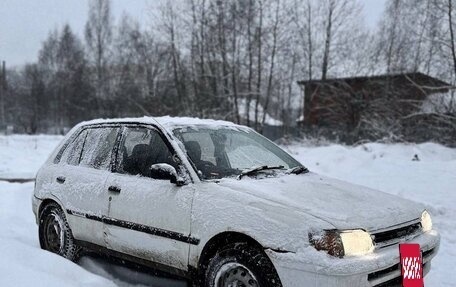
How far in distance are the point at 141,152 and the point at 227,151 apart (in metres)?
0.82

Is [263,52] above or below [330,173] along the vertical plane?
above

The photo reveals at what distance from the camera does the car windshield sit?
13.3ft

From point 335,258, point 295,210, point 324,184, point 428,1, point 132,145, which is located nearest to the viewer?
point 335,258

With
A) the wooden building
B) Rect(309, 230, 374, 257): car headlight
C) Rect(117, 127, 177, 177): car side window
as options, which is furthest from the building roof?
Rect(309, 230, 374, 257): car headlight

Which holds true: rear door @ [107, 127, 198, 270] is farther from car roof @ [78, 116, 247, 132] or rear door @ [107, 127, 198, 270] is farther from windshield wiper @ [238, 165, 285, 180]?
windshield wiper @ [238, 165, 285, 180]

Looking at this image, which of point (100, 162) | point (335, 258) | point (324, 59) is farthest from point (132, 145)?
point (324, 59)

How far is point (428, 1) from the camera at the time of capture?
2155 cm

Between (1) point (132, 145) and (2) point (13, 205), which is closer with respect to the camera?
(1) point (132, 145)

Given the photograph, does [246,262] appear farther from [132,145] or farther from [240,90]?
[240,90]

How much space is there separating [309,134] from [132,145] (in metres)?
22.8

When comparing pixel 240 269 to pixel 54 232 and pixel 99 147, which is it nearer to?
pixel 99 147

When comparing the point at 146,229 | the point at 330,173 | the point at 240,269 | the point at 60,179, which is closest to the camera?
the point at 240,269

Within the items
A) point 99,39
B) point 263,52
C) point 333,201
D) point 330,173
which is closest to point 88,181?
point 333,201

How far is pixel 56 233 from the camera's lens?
17.0ft
